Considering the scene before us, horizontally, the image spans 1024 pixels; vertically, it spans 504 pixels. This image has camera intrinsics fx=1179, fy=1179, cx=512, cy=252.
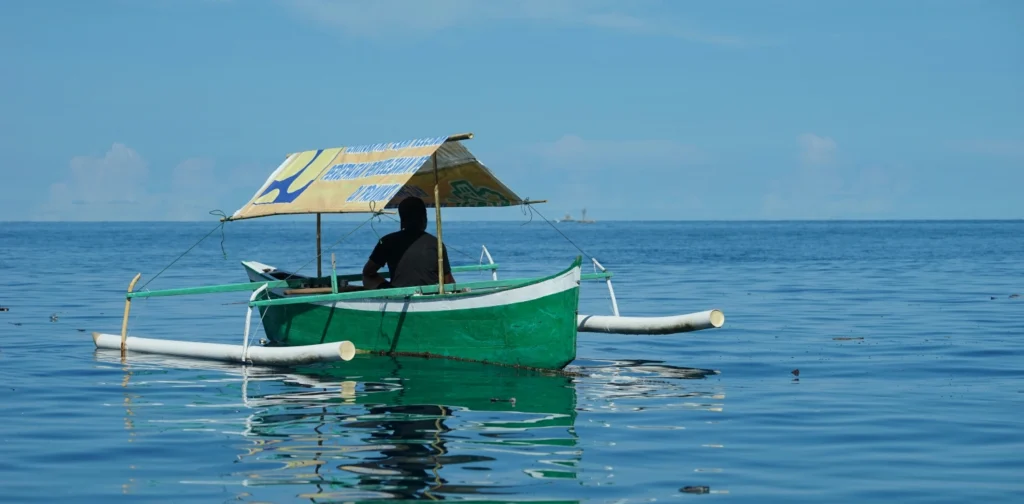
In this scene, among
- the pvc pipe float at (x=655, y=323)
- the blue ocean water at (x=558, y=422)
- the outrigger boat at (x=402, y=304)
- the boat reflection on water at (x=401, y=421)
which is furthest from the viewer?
the pvc pipe float at (x=655, y=323)

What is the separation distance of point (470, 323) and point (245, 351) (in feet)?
10.4

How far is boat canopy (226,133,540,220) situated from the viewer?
1567 centimetres

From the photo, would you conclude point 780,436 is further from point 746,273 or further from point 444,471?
point 746,273

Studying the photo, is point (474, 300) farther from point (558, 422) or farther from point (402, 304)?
point (558, 422)

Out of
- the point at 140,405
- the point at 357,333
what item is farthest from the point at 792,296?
the point at 140,405

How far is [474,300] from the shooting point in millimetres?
15016

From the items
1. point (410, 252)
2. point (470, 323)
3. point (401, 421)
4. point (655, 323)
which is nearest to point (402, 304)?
point (410, 252)

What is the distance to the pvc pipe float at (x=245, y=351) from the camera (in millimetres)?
14353

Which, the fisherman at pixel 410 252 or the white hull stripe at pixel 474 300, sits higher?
the fisherman at pixel 410 252

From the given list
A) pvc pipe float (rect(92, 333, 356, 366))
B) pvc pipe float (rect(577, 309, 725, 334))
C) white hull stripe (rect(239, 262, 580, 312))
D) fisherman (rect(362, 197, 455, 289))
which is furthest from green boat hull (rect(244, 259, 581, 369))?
pvc pipe float (rect(577, 309, 725, 334))

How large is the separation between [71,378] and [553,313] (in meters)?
6.41

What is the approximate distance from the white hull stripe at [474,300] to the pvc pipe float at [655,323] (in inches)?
101

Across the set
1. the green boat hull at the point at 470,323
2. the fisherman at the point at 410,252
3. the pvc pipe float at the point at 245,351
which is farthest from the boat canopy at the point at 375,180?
the pvc pipe float at the point at 245,351

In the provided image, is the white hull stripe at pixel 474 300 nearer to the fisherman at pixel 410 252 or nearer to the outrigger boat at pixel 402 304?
the outrigger boat at pixel 402 304
